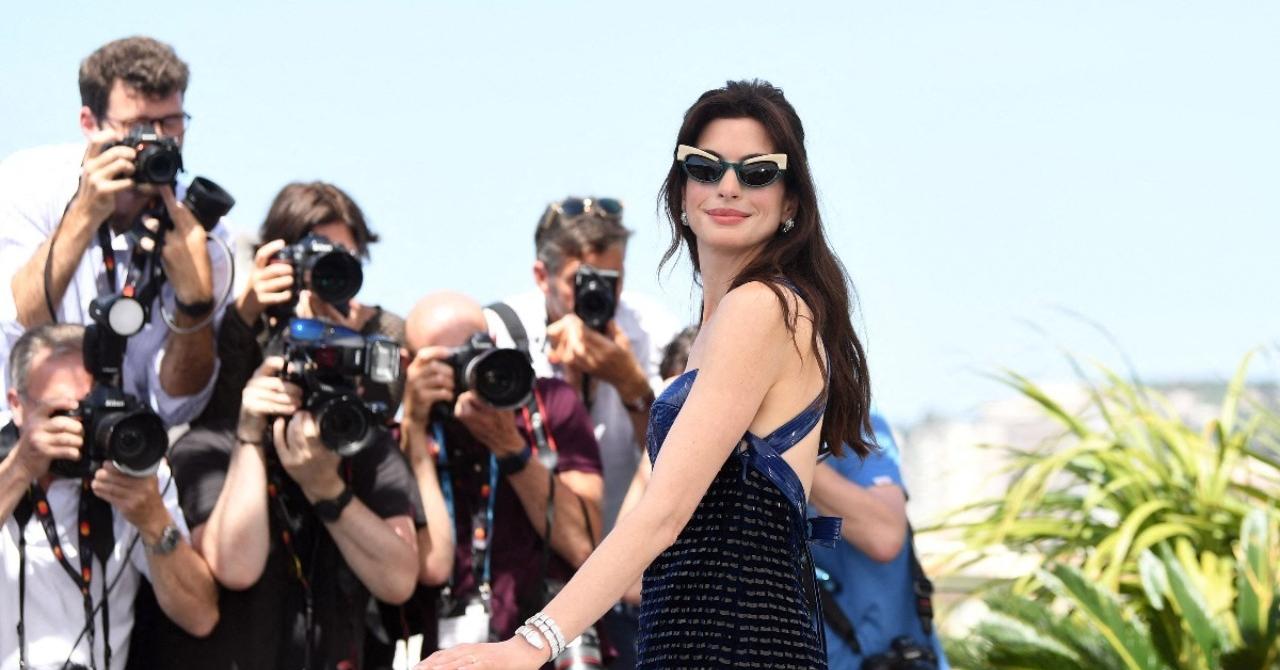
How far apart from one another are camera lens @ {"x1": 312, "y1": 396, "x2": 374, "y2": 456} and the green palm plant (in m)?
2.81

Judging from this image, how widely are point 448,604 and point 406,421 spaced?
20.9 inches

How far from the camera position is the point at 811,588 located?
3.35 m

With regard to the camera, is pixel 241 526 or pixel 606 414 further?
pixel 606 414

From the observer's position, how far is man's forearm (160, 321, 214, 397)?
16.8ft

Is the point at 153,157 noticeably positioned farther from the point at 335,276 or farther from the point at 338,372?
the point at 338,372

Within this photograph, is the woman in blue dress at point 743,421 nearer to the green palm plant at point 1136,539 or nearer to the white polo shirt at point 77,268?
the white polo shirt at point 77,268

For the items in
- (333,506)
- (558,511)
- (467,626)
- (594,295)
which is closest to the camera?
(333,506)

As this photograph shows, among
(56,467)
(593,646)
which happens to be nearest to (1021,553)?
(593,646)

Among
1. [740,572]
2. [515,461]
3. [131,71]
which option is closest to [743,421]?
[740,572]

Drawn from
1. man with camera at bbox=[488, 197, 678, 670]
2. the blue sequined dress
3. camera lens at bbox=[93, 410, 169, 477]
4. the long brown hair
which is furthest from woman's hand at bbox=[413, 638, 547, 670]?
man with camera at bbox=[488, 197, 678, 670]

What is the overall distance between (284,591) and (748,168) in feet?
7.70

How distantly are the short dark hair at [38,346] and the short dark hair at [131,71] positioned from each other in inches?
27.3

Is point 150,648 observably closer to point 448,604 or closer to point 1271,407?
point 448,604

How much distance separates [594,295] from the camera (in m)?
5.68
